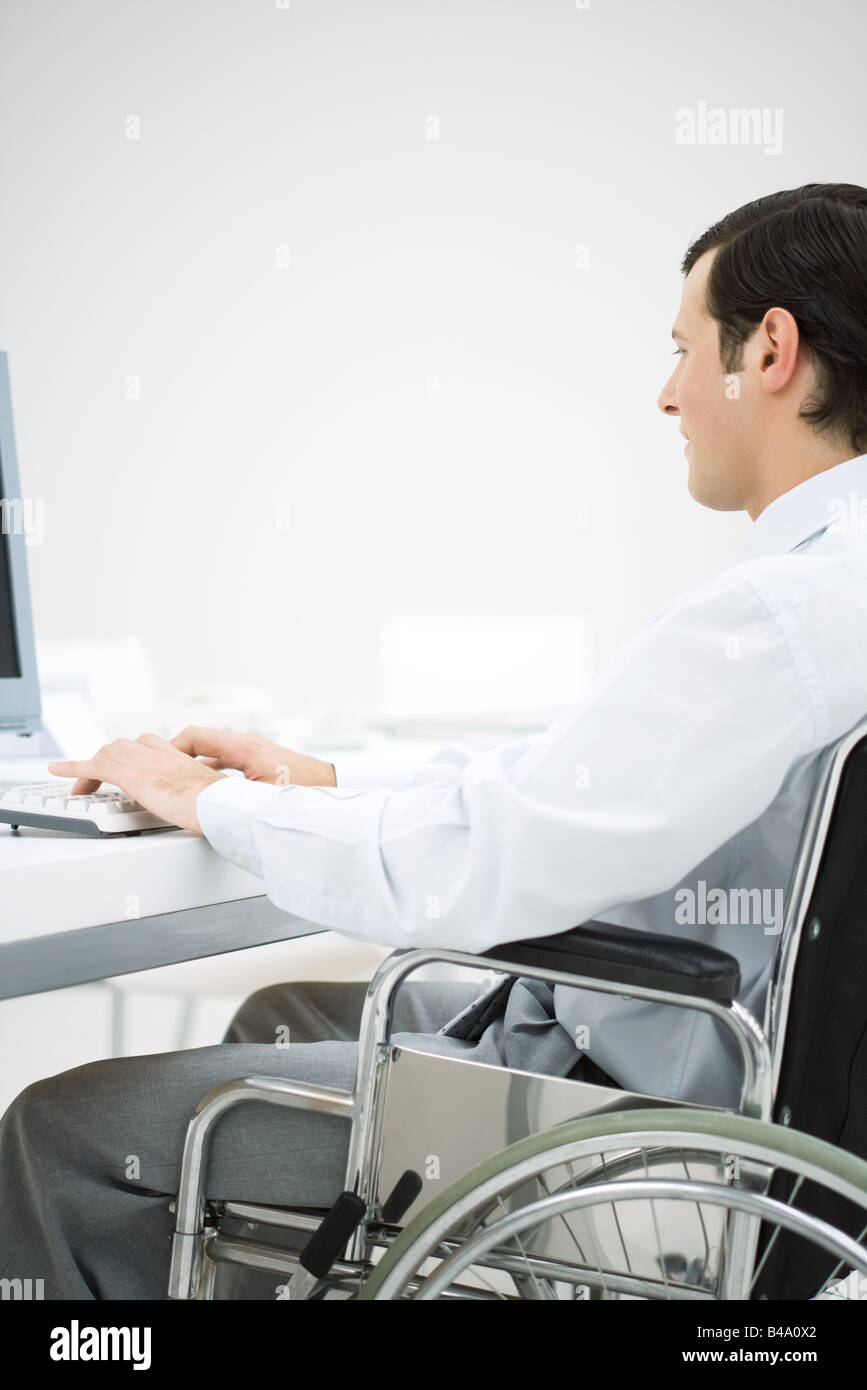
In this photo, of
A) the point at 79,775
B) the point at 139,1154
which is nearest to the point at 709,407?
the point at 79,775

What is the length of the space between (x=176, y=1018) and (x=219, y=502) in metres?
2.85

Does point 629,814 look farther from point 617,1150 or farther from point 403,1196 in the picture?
point 403,1196

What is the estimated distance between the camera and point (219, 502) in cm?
443

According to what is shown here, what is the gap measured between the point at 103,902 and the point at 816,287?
0.73m

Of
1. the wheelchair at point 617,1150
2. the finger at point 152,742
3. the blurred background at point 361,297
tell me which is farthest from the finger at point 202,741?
the blurred background at point 361,297

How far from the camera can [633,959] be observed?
29.7 inches

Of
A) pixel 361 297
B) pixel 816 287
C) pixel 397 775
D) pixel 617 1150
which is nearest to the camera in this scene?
pixel 617 1150

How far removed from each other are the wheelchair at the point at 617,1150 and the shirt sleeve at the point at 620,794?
0.03 metres

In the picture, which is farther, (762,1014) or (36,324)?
(36,324)

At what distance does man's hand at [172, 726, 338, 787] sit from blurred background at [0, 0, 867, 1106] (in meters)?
3.09

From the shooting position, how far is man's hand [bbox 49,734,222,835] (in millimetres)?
927

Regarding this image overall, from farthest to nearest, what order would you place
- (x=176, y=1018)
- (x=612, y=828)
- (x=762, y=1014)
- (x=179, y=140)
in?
(x=179, y=140)
(x=176, y=1018)
(x=762, y=1014)
(x=612, y=828)
